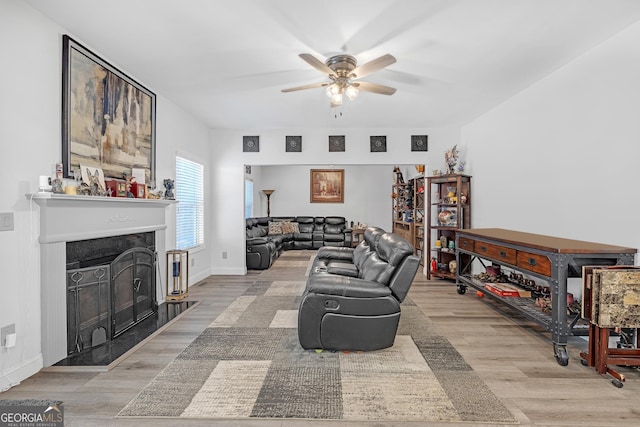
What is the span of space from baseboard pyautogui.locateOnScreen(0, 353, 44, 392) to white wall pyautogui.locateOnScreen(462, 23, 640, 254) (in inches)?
180

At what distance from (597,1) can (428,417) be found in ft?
9.59

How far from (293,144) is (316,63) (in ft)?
10.9

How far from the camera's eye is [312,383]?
7.89 ft

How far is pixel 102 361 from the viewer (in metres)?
2.69

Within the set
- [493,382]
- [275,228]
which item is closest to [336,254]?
[493,382]

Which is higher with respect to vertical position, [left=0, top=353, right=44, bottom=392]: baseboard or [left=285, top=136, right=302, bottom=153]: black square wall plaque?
[left=285, top=136, right=302, bottom=153]: black square wall plaque

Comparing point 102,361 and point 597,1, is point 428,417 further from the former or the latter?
point 597,1

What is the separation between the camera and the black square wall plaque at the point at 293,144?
6059 mm

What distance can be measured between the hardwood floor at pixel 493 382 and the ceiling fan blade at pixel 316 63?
2.47 m

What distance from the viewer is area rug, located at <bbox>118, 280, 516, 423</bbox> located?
2088 millimetres

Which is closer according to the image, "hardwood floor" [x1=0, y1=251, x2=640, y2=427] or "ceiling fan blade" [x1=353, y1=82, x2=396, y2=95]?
"hardwood floor" [x1=0, y1=251, x2=640, y2=427]

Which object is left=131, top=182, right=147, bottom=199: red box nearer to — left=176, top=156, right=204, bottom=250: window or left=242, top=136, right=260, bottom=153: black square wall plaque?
left=176, top=156, right=204, bottom=250: window

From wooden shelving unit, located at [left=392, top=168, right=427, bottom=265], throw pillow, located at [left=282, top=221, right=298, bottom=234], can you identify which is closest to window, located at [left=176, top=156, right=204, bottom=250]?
wooden shelving unit, located at [left=392, top=168, right=427, bottom=265]

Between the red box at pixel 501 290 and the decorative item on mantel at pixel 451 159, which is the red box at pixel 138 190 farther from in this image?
the decorative item on mantel at pixel 451 159
